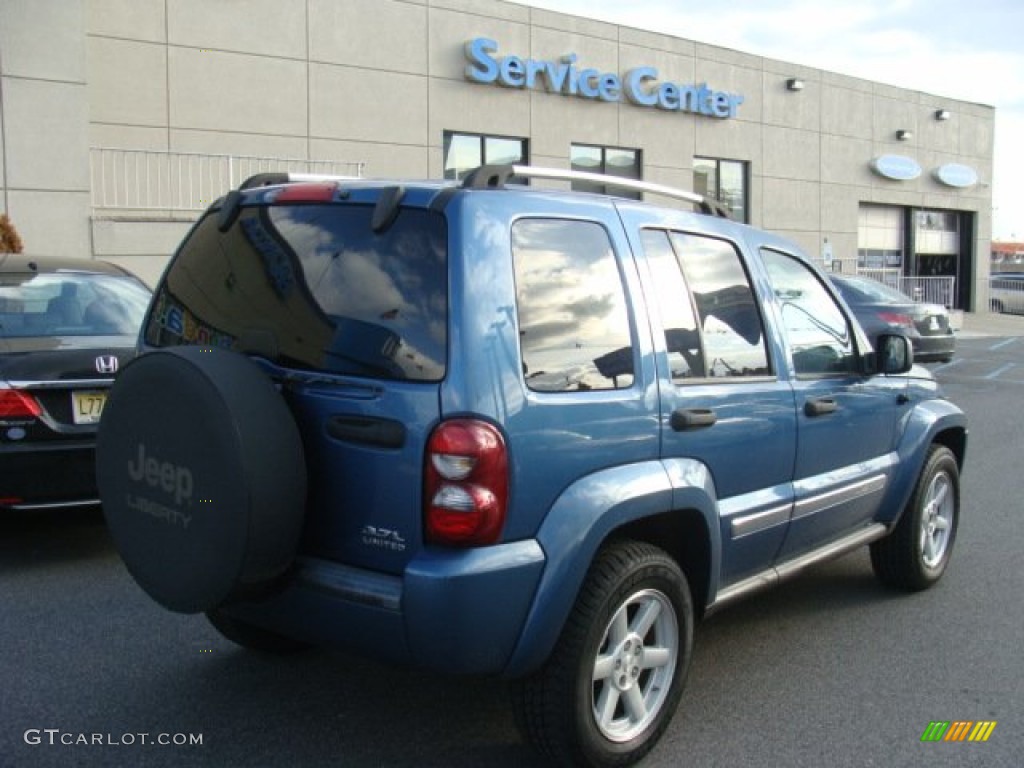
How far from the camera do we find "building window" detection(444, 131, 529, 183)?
19641mm

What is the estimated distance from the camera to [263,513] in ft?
9.86

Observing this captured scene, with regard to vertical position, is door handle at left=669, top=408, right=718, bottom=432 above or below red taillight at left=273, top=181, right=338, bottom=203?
below

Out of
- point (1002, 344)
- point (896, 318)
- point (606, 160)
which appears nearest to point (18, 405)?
point (896, 318)

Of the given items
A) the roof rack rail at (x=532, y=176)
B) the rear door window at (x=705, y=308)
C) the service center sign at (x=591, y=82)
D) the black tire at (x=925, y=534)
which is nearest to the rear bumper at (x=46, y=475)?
the roof rack rail at (x=532, y=176)

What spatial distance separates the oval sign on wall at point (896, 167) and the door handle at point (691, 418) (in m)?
26.6

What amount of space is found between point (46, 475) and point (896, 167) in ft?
89.7

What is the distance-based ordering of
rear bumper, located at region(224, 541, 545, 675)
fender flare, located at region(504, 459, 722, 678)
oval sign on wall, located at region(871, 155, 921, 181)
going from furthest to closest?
oval sign on wall, located at region(871, 155, 921, 181), fender flare, located at region(504, 459, 722, 678), rear bumper, located at region(224, 541, 545, 675)

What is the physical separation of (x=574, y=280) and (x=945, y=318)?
43.6 feet

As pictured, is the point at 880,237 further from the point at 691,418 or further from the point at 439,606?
the point at 439,606

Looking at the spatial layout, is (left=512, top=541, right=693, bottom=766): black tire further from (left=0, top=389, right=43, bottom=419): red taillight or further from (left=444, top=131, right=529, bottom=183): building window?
(left=444, top=131, right=529, bottom=183): building window

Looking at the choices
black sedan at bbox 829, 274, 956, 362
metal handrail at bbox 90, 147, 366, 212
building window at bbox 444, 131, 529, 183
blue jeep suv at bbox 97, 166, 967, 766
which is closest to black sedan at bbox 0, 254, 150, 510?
blue jeep suv at bbox 97, 166, 967, 766

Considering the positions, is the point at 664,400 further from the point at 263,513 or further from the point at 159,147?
the point at 159,147

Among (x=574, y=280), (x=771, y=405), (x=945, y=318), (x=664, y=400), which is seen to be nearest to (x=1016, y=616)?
(x=771, y=405)

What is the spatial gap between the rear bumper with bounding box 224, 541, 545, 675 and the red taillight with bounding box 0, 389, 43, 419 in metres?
2.90
